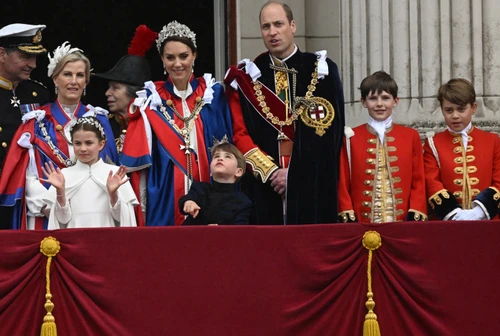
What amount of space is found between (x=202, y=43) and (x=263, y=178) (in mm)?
3434

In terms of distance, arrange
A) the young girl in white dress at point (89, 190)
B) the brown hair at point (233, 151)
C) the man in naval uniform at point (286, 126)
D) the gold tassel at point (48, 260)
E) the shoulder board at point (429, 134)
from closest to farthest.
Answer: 1. the gold tassel at point (48, 260)
2. the young girl in white dress at point (89, 190)
3. the brown hair at point (233, 151)
4. the man in naval uniform at point (286, 126)
5. the shoulder board at point (429, 134)

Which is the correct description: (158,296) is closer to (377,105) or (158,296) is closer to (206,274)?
(206,274)

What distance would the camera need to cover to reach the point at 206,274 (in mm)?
6914

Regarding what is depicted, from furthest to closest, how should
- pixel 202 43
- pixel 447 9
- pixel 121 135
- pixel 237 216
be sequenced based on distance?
pixel 202 43 < pixel 447 9 < pixel 121 135 < pixel 237 216

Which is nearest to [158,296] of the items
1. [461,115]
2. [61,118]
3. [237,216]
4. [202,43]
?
[237,216]

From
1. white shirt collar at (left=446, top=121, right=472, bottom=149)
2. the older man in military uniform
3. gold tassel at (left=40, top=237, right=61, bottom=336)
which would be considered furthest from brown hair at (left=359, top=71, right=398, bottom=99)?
gold tassel at (left=40, top=237, right=61, bottom=336)

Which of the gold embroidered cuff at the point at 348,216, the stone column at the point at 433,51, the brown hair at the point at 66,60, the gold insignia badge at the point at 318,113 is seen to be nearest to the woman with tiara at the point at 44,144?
the brown hair at the point at 66,60

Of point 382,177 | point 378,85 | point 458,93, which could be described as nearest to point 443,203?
point 382,177

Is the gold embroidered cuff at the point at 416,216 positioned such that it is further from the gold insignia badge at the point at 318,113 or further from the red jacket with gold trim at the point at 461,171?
the gold insignia badge at the point at 318,113

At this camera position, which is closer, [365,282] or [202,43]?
[365,282]

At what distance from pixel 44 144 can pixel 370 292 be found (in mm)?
2083

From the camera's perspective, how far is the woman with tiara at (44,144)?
7719 mm

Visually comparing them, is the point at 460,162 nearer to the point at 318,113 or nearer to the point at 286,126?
the point at 318,113

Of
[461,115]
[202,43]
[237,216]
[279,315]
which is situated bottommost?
Result: [279,315]
